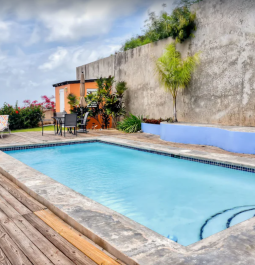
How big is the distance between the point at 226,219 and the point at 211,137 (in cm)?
442

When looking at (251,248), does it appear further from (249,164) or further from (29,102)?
(29,102)

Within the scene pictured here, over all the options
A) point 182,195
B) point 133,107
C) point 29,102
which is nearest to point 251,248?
point 182,195

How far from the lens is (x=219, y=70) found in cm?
867

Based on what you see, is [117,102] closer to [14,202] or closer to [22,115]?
[22,115]

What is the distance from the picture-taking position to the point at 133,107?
12.5m

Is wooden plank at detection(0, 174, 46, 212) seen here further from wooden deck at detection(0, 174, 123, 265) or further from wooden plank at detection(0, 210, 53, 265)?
wooden plank at detection(0, 210, 53, 265)

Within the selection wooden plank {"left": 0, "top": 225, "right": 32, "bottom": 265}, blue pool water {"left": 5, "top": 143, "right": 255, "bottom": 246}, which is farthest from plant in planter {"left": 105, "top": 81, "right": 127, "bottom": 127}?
wooden plank {"left": 0, "top": 225, "right": 32, "bottom": 265}

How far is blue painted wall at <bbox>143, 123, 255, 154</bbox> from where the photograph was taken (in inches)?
254

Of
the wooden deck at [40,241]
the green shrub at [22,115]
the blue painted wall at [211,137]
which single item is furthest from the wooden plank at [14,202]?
the green shrub at [22,115]

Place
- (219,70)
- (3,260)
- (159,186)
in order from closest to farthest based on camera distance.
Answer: (3,260) → (159,186) → (219,70)

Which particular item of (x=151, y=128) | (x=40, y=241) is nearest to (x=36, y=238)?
(x=40, y=241)

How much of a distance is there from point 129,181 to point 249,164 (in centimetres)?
231

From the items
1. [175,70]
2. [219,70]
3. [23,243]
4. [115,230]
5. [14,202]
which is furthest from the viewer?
[175,70]

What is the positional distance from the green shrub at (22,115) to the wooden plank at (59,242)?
11860 millimetres
